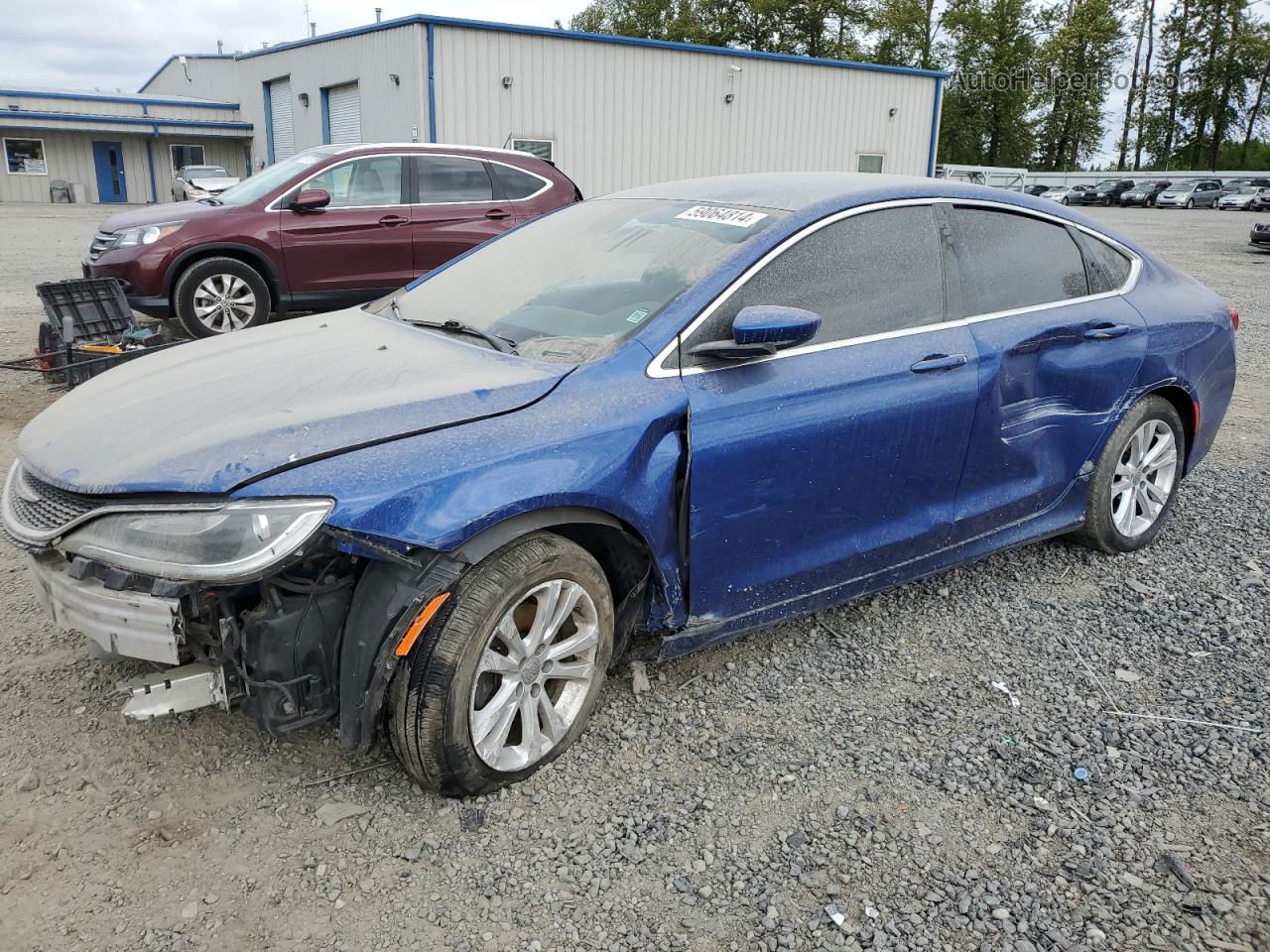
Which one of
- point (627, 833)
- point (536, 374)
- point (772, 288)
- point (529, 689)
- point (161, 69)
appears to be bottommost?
point (627, 833)

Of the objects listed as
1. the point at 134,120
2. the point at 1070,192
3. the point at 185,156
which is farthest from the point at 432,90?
the point at 1070,192

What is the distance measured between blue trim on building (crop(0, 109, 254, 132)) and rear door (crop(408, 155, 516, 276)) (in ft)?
97.0

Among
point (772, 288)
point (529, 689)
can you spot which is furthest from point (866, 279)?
point (529, 689)

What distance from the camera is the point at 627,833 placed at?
104 inches

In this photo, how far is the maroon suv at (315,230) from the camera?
8195 millimetres

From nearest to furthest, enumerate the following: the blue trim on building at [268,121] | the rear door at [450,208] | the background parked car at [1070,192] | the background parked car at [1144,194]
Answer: the rear door at [450,208]
the blue trim on building at [268,121]
the background parked car at [1144,194]
the background parked car at [1070,192]

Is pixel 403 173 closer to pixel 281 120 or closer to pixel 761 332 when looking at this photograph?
pixel 761 332

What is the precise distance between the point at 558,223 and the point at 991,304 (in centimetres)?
165

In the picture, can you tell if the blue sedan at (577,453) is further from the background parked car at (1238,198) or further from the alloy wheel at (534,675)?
the background parked car at (1238,198)

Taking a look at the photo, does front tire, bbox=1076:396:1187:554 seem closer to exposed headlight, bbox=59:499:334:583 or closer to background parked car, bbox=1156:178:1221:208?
exposed headlight, bbox=59:499:334:583

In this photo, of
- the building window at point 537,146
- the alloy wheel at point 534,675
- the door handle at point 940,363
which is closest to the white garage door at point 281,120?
the building window at point 537,146

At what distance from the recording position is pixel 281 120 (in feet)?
85.9

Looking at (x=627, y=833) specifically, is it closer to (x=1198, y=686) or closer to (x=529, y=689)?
(x=529, y=689)

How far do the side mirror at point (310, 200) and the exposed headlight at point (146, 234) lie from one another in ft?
3.10
